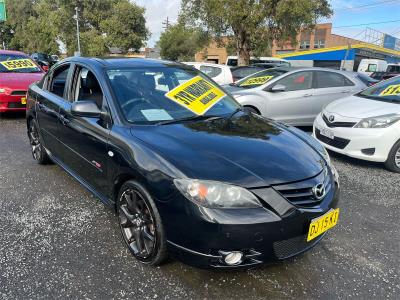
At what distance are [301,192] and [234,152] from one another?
54 cm

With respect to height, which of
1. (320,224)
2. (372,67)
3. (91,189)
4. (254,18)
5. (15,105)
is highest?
(254,18)

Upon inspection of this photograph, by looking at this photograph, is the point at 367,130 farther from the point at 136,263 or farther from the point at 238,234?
the point at 136,263

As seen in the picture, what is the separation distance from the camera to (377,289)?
2.53 meters

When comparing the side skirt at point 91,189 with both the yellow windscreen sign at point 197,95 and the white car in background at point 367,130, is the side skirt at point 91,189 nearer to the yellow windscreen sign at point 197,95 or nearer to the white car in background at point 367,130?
the yellow windscreen sign at point 197,95

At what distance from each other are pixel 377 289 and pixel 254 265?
0.98 metres

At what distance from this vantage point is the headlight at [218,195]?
2.21 meters

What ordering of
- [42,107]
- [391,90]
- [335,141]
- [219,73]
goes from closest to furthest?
[42,107]
[335,141]
[391,90]
[219,73]

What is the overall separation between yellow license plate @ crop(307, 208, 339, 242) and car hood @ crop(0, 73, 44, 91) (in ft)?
24.6

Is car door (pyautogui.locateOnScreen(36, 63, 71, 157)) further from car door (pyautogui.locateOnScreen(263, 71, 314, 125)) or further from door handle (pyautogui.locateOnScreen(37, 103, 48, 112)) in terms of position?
car door (pyautogui.locateOnScreen(263, 71, 314, 125))

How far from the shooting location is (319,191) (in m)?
2.46

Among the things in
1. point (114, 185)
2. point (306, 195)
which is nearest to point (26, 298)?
point (114, 185)

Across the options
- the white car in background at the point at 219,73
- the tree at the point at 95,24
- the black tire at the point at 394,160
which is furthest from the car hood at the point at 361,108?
the tree at the point at 95,24


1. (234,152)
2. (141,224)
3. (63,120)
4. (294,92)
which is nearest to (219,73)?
(294,92)

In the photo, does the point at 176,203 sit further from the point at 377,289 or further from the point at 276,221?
the point at 377,289
